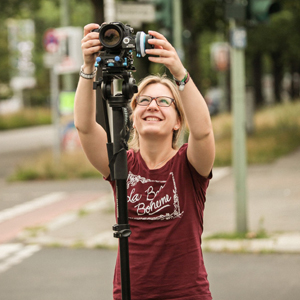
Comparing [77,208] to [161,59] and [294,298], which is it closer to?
[294,298]

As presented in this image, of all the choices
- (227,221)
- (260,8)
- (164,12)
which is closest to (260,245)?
(227,221)

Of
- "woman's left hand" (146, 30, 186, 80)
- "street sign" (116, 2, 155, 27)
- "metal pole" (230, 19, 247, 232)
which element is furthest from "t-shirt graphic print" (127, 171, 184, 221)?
"street sign" (116, 2, 155, 27)

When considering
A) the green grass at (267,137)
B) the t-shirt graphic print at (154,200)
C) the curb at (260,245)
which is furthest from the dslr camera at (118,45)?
the green grass at (267,137)

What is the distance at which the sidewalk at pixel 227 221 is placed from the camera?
7430 mm

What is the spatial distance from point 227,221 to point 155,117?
6010 millimetres

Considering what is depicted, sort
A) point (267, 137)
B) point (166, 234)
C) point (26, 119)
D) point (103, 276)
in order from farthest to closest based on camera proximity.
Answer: point (26, 119)
point (267, 137)
point (103, 276)
point (166, 234)

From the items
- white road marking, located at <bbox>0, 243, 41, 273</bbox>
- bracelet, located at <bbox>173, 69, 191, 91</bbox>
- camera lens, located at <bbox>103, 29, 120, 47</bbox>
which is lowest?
white road marking, located at <bbox>0, 243, 41, 273</bbox>

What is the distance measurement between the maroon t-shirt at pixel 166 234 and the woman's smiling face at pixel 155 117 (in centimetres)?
17

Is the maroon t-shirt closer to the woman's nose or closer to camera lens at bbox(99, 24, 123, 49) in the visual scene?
the woman's nose

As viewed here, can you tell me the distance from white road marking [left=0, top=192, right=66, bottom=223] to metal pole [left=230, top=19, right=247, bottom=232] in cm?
374

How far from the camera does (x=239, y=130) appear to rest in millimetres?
7707

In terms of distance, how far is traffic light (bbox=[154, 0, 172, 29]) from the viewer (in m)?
11.0

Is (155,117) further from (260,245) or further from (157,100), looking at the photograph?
(260,245)

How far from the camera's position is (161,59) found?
8.25 feet
